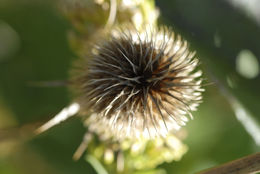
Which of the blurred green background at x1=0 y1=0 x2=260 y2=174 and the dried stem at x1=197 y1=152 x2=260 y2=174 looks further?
the blurred green background at x1=0 y1=0 x2=260 y2=174

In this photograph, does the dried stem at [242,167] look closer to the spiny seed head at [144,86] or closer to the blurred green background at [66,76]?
the spiny seed head at [144,86]

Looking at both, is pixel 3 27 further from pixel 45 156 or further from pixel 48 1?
pixel 45 156

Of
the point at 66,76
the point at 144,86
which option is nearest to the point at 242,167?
the point at 144,86

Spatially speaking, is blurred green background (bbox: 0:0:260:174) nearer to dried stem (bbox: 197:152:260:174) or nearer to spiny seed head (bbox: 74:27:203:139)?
spiny seed head (bbox: 74:27:203:139)

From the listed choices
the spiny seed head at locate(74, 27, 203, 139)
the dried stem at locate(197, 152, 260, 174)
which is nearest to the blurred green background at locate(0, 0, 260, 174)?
the spiny seed head at locate(74, 27, 203, 139)

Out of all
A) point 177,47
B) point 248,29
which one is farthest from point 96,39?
point 248,29

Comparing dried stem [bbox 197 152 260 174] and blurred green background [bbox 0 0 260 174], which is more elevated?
blurred green background [bbox 0 0 260 174]

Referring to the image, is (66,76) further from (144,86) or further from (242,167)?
(242,167)
